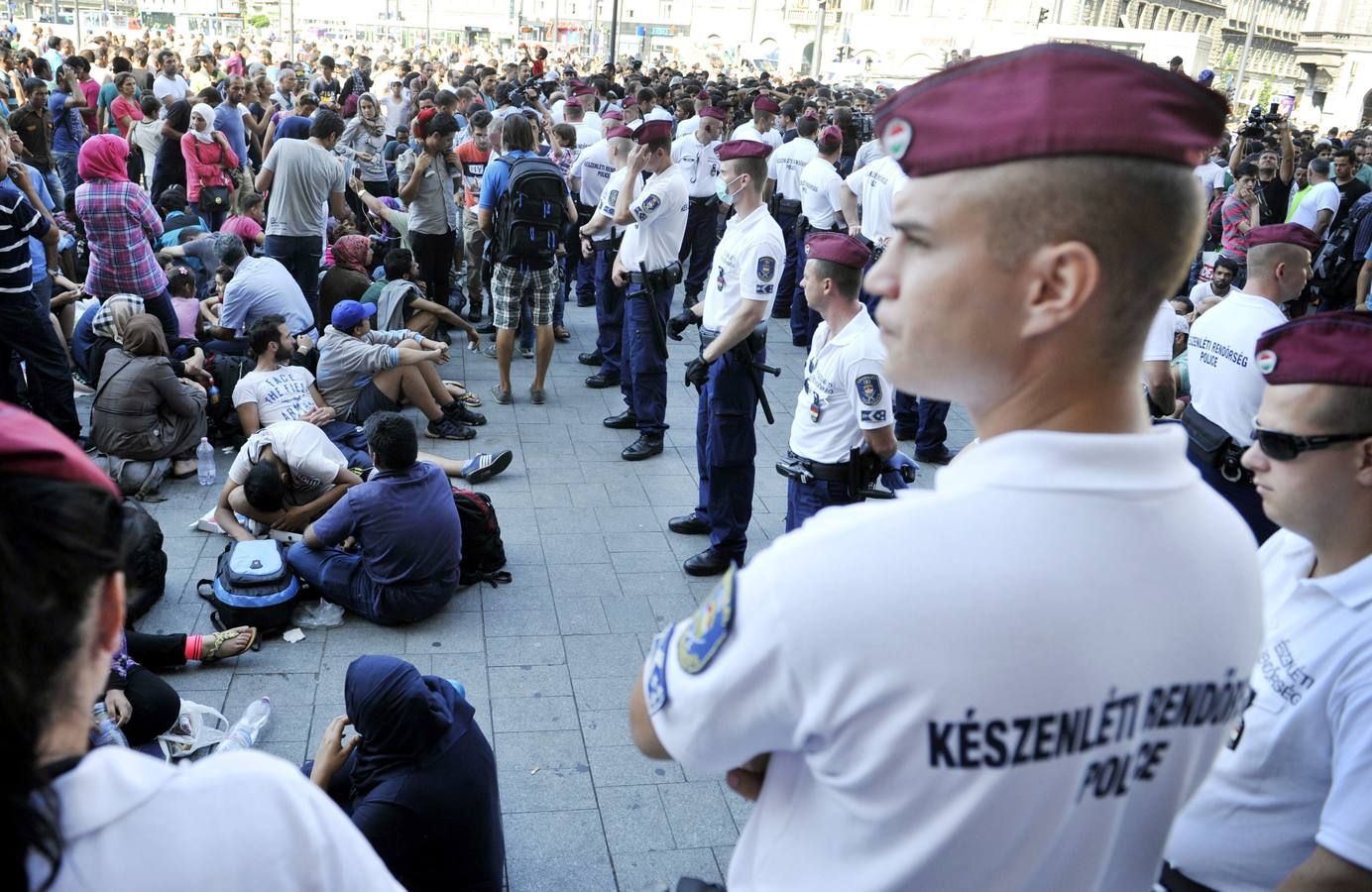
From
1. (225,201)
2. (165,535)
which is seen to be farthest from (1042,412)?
(225,201)

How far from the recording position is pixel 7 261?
611 cm

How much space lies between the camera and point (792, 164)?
35.7 feet

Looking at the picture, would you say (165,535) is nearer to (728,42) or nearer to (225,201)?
(225,201)

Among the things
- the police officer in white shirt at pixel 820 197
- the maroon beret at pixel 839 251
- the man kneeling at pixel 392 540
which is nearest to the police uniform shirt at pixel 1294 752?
the maroon beret at pixel 839 251

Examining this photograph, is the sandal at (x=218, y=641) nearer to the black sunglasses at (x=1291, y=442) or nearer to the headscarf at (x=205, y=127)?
the black sunglasses at (x=1291, y=442)

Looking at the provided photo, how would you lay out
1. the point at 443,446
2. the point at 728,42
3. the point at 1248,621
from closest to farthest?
1. the point at 1248,621
2. the point at 443,446
3. the point at 728,42

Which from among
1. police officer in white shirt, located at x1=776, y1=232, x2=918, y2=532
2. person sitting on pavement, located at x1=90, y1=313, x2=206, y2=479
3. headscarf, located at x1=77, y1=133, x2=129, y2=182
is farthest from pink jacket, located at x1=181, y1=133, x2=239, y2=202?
police officer in white shirt, located at x1=776, y1=232, x2=918, y2=532

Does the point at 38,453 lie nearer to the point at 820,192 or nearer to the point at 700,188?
the point at 820,192

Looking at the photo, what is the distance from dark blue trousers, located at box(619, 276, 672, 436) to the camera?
737 centimetres

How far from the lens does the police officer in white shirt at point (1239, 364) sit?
15.0 ft

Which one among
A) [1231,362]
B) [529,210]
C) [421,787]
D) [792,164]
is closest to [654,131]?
[529,210]

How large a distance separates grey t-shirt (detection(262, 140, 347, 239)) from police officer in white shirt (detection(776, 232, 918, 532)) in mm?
5265

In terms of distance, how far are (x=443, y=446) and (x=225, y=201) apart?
5623 millimetres

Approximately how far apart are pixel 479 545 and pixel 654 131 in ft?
11.2
